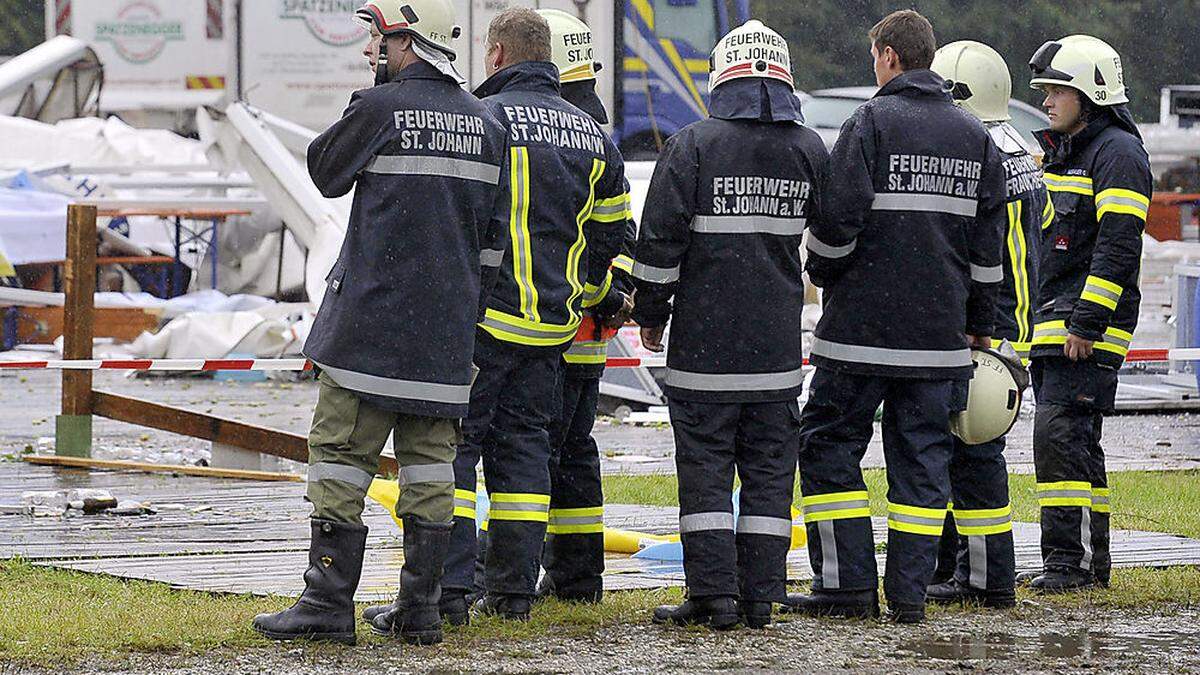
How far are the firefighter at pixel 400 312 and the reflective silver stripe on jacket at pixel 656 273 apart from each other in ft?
2.13

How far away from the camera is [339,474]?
18.2ft

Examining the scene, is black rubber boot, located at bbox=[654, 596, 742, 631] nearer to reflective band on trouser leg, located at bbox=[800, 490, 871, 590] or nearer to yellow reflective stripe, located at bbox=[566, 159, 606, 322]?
reflective band on trouser leg, located at bbox=[800, 490, 871, 590]

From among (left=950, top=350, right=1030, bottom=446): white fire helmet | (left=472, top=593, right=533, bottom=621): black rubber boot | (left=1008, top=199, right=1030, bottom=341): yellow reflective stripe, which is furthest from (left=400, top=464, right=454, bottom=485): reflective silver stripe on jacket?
(left=1008, top=199, right=1030, bottom=341): yellow reflective stripe

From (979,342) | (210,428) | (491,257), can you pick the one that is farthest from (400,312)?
(210,428)

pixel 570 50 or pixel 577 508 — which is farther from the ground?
pixel 570 50

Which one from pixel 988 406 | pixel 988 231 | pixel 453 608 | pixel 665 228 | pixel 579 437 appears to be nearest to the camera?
pixel 453 608

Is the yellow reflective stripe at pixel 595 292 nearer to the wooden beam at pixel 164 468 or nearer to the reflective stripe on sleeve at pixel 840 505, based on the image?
the reflective stripe on sleeve at pixel 840 505

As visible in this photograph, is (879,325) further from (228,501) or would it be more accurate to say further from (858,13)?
(858,13)

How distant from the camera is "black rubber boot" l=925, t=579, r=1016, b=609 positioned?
257 inches

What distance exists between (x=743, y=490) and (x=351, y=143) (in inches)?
69.9

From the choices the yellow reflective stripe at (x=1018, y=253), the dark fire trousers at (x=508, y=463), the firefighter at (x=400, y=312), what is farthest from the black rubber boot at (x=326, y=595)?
the yellow reflective stripe at (x=1018, y=253)

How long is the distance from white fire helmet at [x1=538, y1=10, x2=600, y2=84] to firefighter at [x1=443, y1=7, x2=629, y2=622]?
27 centimetres

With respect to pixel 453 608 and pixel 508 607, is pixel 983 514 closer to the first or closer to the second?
pixel 508 607

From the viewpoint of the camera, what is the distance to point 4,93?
73.8ft
